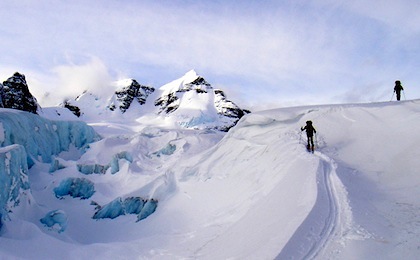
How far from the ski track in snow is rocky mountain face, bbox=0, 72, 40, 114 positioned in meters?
53.5

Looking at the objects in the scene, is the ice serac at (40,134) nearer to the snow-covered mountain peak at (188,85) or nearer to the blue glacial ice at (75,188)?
the blue glacial ice at (75,188)

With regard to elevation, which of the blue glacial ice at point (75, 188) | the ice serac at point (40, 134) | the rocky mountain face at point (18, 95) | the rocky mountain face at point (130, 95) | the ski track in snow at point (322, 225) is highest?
the rocky mountain face at point (130, 95)

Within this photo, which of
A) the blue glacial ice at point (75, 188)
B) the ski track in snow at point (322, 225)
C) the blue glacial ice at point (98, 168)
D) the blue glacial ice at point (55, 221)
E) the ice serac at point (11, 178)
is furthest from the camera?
the blue glacial ice at point (98, 168)

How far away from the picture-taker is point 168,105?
366ft

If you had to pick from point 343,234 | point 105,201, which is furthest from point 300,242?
point 105,201

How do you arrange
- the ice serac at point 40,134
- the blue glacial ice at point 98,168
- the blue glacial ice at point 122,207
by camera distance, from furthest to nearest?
the blue glacial ice at point 98,168 < the ice serac at point 40,134 < the blue glacial ice at point 122,207

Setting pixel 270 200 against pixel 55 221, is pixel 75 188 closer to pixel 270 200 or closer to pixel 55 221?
pixel 55 221

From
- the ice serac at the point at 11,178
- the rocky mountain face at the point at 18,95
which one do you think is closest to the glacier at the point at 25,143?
Answer: the ice serac at the point at 11,178

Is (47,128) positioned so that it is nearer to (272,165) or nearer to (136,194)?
(136,194)

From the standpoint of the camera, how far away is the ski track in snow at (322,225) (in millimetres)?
5098

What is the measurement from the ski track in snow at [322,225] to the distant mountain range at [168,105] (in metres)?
81.1

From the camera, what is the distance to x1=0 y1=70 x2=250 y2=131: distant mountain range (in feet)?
320

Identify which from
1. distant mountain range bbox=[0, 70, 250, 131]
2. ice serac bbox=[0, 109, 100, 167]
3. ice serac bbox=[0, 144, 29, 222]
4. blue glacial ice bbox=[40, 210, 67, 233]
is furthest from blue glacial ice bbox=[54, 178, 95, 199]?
distant mountain range bbox=[0, 70, 250, 131]

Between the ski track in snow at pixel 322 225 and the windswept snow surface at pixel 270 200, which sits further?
the windswept snow surface at pixel 270 200
